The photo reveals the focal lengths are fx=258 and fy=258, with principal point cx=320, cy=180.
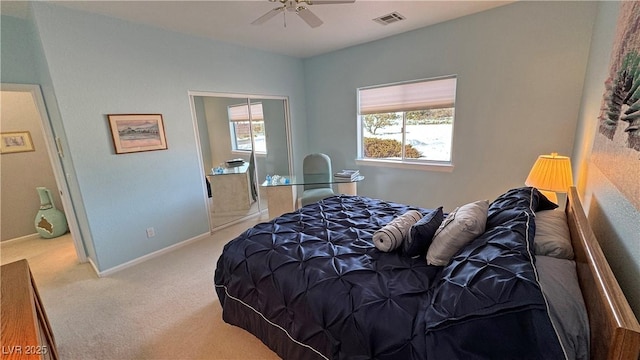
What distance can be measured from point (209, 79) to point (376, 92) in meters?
2.41

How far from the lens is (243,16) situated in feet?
9.04

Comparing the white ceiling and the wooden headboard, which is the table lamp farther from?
the white ceiling

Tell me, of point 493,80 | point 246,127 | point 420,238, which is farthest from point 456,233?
point 246,127

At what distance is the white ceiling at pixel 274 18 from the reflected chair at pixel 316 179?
1.75 meters

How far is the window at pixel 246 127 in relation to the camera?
3995mm

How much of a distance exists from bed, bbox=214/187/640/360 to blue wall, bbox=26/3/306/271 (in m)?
1.68

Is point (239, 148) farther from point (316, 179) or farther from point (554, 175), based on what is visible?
point (554, 175)

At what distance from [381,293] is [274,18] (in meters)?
2.91

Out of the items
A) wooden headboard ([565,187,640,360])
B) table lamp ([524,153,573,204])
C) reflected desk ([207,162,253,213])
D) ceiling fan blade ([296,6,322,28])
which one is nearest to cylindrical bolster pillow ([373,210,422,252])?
wooden headboard ([565,187,640,360])

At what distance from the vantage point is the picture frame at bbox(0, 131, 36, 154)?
3590mm

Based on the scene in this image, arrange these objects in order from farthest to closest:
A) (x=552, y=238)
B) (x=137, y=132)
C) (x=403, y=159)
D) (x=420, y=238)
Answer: (x=403, y=159)
(x=137, y=132)
(x=420, y=238)
(x=552, y=238)

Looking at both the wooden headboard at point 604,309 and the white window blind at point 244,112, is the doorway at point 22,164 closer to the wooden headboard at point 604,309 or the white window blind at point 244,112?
the white window blind at point 244,112

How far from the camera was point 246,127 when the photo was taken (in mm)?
4152

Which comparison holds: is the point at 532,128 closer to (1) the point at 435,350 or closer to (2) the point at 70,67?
(1) the point at 435,350
